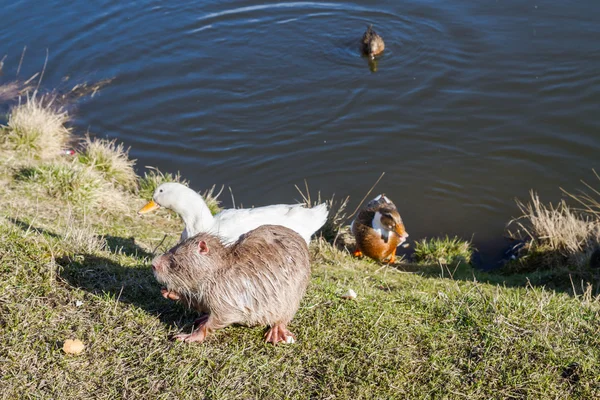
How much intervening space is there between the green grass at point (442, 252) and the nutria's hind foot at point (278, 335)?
465 cm

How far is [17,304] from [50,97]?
→ 1004 centimetres

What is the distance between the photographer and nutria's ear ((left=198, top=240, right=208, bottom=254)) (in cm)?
402

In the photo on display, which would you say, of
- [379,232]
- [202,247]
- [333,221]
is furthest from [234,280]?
[333,221]

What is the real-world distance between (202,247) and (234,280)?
0.29 m

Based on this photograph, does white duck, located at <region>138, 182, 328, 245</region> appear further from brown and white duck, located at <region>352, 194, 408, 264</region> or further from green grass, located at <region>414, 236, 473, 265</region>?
green grass, located at <region>414, 236, 473, 265</region>

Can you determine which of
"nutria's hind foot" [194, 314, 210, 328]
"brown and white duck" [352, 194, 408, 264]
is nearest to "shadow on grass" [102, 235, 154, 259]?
"nutria's hind foot" [194, 314, 210, 328]

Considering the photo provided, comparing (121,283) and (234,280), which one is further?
(121,283)

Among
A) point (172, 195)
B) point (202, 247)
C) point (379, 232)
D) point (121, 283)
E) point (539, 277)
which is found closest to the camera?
point (202, 247)

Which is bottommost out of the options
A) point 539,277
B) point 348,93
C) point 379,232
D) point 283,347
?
point 539,277

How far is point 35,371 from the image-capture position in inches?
154

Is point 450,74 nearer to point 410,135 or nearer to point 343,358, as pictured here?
point 410,135

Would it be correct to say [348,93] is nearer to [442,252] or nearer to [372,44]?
[372,44]

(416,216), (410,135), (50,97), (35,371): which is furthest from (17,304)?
(50,97)

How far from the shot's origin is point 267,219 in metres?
6.32
